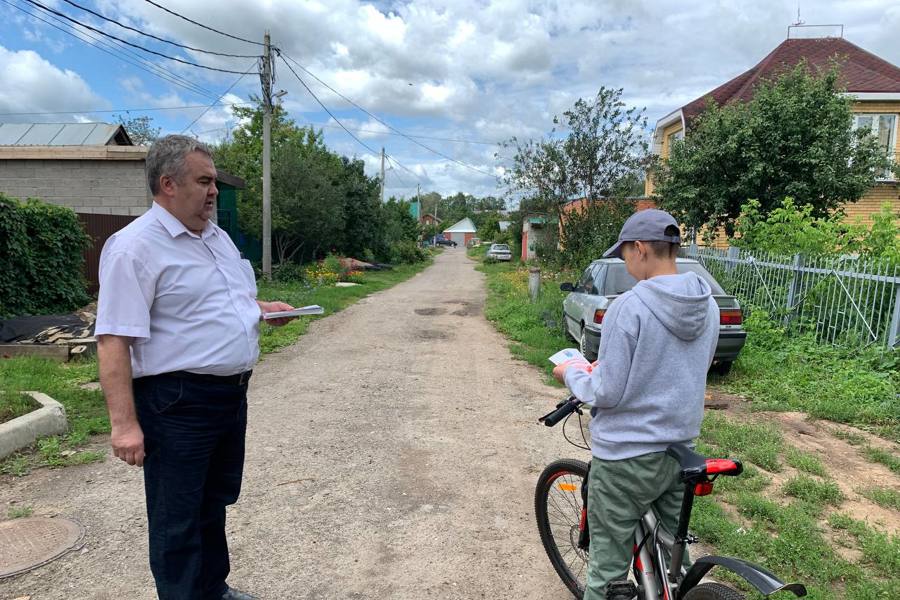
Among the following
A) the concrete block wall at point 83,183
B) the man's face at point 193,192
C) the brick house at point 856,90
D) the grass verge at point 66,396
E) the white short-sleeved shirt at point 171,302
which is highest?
the brick house at point 856,90

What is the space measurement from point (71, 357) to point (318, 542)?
568cm

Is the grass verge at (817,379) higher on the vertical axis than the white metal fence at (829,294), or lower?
lower

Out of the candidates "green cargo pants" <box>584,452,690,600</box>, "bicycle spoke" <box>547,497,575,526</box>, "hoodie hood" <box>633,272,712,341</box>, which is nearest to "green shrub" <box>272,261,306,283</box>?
"bicycle spoke" <box>547,497,575,526</box>

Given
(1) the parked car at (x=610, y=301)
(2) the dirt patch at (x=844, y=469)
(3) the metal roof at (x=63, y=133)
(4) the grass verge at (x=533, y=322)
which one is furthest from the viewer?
(3) the metal roof at (x=63, y=133)

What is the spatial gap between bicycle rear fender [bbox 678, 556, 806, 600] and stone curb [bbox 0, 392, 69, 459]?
15.3 feet

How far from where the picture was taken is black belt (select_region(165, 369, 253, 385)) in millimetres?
2156

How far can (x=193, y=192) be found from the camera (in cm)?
222

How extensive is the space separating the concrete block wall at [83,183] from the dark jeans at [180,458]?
1117cm

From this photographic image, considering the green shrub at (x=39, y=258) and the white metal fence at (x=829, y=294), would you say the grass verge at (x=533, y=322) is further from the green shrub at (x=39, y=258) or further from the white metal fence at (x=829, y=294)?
the green shrub at (x=39, y=258)

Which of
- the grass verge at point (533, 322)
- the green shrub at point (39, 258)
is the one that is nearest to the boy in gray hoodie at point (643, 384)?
the grass verge at point (533, 322)

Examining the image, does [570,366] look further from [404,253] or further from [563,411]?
[404,253]

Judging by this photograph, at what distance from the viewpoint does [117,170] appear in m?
11.8

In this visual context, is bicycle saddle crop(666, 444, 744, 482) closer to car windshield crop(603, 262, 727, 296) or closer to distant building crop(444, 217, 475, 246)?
car windshield crop(603, 262, 727, 296)

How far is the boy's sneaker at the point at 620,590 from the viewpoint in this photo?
2.06 metres
